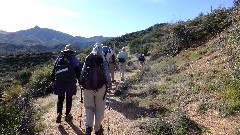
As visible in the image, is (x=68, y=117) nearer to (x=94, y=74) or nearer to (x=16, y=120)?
(x=16, y=120)

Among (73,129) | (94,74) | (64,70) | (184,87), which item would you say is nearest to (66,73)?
(64,70)

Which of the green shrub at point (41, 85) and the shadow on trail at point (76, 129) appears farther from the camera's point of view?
the green shrub at point (41, 85)

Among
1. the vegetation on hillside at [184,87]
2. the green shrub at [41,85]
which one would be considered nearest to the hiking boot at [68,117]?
the vegetation on hillside at [184,87]

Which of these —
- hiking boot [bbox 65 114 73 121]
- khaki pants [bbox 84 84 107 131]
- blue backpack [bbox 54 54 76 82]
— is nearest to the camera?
khaki pants [bbox 84 84 107 131]

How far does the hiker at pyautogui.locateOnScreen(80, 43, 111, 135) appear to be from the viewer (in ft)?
23.8

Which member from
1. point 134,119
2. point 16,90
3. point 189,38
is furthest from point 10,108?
point 189,38

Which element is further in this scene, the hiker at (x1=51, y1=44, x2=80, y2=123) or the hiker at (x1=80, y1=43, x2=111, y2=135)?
the hiker at (x1=51, y1=44, x2=80, y2=123)

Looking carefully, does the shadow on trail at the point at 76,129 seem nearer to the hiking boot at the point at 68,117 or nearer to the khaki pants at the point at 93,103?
the hiking boot at the point at 68,117

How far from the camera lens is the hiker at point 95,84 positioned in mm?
7246

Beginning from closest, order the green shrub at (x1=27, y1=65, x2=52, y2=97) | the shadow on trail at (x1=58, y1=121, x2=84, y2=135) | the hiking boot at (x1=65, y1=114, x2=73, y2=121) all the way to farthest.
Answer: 1. the shadow on trail at (x1=58, y1=121, x2=84, y2=135)
2. the hiking boot at (x1=65, y1=114, x2=73, y2=121)
3. the green shrub at (x1=27, y1=65, x2=52, y2=97)

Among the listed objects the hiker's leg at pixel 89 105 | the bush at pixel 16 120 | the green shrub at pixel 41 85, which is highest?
the hiker's leg at pixel 89 105

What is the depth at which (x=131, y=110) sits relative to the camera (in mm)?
10203

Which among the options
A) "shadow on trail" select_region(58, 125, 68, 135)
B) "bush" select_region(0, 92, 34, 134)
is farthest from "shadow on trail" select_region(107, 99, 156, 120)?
"bush" select_region(0, 92, 34, 134)

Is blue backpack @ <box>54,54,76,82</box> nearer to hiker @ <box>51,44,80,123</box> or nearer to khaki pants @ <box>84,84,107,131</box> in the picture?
hiker @ <box>51,44,80,123</box>
